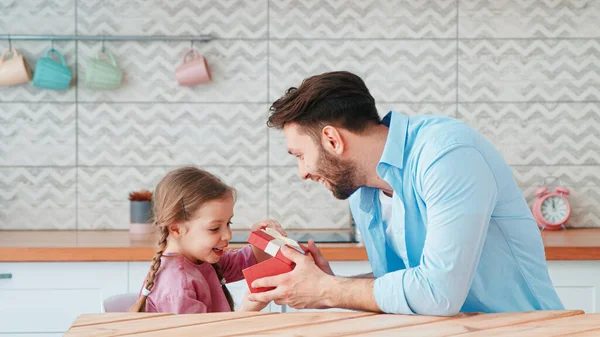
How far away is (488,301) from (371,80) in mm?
1719

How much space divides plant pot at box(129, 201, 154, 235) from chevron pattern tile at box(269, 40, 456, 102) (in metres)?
0.74

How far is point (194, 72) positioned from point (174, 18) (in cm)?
28

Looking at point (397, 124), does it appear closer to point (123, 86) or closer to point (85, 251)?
point (85, 251)

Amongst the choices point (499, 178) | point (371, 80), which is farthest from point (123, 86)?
point (499, 178)

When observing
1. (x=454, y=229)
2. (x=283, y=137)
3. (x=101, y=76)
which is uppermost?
(x=101, y=76)

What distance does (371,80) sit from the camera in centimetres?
321

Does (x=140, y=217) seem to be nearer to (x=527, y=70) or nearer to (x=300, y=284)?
(x=300, y=284)

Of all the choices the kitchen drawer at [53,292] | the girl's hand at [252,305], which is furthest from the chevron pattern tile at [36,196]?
the girl's hand at [252,305]

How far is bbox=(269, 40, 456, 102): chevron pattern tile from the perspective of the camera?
126 inches

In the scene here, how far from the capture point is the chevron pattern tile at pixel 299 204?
3213 millimetres

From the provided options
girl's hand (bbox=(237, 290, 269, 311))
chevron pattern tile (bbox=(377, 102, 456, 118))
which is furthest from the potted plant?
girl's hand (bbox=(237, 290, 269, 311))

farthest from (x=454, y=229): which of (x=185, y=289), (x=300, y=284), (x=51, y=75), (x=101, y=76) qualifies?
(x=51, y=75)

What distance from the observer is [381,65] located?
10.5ft

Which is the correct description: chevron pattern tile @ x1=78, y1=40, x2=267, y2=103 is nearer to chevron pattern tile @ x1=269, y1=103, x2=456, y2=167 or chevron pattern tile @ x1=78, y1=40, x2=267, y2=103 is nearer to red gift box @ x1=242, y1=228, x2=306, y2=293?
chevron pattern tile @ x1=269, y1=103, x2=456, y2=167
